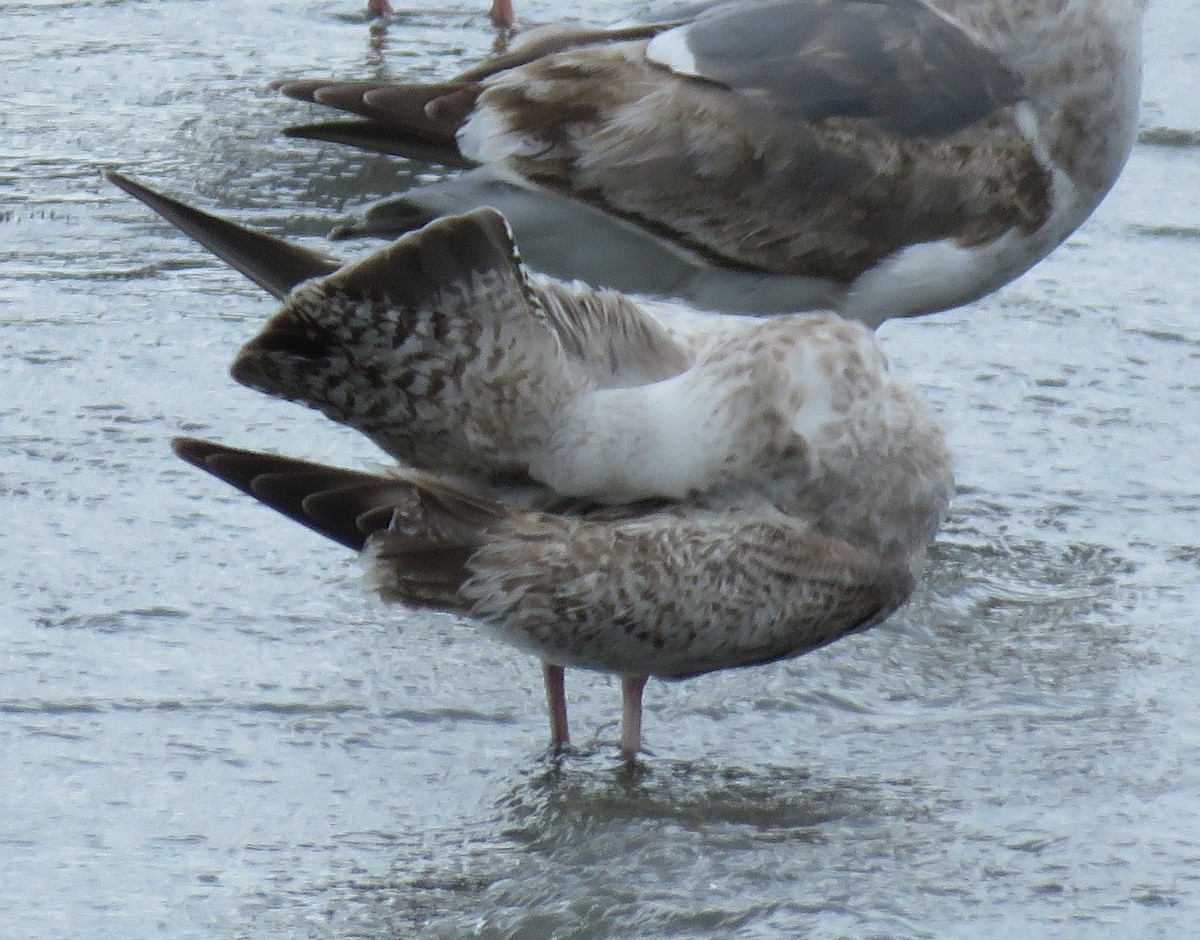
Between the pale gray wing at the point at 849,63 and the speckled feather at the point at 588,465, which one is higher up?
the pale gray wing at the point at 849,63

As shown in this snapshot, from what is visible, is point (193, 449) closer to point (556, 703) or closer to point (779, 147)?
point (556, 703)

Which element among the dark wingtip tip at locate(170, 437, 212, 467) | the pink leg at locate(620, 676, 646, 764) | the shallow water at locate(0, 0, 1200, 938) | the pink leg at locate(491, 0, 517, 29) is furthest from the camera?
the pink leg at locate(491, 0, 517, 29)

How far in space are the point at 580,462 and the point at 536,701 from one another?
0.54m

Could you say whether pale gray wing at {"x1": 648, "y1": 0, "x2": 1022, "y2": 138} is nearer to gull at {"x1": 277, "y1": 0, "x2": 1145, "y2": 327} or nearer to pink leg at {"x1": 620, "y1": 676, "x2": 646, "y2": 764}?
gull at {"x1": 277, "y1": 0, "x2": 1145, "y2": 327}

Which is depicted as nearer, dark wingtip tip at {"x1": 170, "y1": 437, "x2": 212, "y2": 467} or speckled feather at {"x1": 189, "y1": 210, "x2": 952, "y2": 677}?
speckled feather at {"x1": 189, "y1": 210, "x2": 952, "y2": 677}

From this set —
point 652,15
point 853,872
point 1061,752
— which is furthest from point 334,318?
point 652,15

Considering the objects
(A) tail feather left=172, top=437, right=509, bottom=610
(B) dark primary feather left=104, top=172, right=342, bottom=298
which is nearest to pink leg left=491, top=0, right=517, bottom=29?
(B) dark primary feather left=104, top=172, right=342, bottom=298

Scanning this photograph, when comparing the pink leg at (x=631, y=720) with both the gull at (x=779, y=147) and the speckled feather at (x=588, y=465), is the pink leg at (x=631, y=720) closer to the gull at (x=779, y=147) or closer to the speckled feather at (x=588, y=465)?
the speckled feather at (x=588, y=465)

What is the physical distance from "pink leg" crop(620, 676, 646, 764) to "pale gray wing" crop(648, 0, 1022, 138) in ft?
5.65

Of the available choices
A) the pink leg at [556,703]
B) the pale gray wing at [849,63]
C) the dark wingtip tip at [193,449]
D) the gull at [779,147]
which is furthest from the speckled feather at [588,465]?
the pale gray wing at [849,63]

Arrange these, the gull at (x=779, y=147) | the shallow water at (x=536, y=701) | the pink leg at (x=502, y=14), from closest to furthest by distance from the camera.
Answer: the shallow water at (x=536, y=701)
the gull at (x=779, y=147)
the pink leg at (x=502, y=14)

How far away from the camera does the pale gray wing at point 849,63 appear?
16.1 ft

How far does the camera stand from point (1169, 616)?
13.6 feet

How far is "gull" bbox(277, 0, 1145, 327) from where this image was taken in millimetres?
4875
